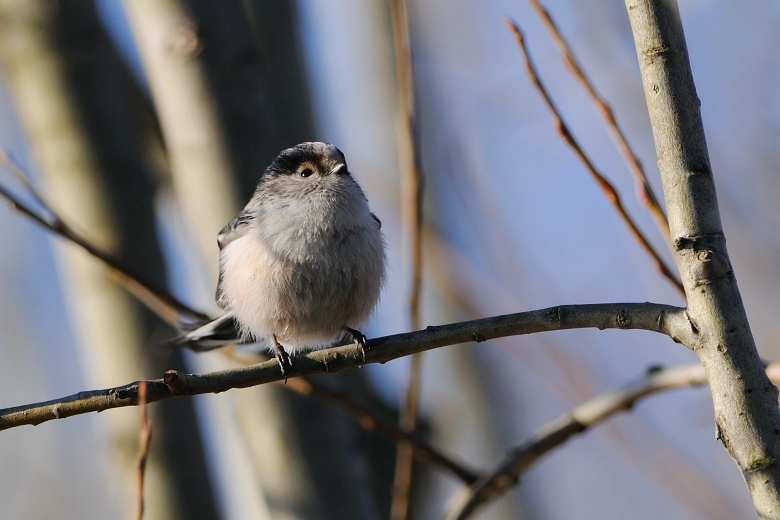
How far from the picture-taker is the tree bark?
1128 mm

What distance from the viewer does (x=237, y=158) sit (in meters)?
2.49

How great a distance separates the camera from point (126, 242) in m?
2.88

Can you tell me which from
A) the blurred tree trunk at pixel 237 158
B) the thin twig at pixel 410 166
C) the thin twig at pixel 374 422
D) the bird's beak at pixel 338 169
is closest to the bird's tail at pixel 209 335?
the blurred tree trunk at pixel 237 158

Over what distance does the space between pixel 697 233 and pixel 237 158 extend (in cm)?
168

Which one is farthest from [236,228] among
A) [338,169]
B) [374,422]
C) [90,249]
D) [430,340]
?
[430,340]

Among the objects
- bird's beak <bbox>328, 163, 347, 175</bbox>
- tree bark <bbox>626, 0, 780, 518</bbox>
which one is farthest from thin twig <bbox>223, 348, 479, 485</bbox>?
tree bark <bbox>626, 0, 780, 518</bbox>

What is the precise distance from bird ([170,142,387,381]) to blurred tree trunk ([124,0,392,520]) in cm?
10

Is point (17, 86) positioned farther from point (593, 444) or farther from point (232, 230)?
point (593, 444)

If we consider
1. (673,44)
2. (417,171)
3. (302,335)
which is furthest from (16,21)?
(673,44)

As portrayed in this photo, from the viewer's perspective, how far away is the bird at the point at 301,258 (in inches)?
90.2

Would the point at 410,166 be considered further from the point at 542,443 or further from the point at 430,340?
the point at 542,443

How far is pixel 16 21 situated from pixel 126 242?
0.98m

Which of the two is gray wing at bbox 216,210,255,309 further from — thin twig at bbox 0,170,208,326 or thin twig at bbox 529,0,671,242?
thin twig at bbox 529,0,671,242

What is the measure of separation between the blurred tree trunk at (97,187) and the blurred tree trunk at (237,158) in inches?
16.9
